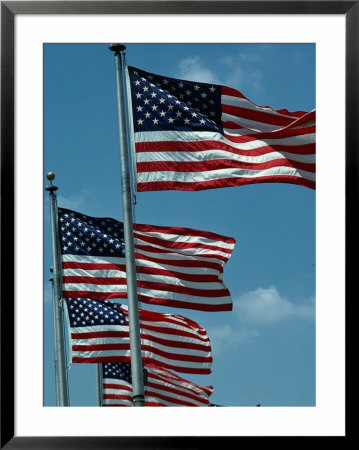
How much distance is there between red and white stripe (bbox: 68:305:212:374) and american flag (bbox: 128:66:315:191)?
3716mm

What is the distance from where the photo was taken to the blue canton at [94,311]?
45.6ft

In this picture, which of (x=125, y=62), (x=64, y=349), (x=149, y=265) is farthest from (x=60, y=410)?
(x=64, y=349)

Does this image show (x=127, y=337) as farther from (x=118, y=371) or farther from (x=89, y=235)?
(x=118, y=371)

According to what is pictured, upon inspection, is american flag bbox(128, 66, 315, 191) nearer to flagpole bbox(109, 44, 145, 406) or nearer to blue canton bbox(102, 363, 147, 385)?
flagpole bbox(109, 44, 145, 406)

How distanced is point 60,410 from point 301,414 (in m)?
1.19

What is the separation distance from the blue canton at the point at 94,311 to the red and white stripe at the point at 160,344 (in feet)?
0.27

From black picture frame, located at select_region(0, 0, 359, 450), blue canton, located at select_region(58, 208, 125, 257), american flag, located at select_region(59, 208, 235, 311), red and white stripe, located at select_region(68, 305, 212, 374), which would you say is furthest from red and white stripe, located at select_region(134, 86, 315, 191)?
red and white stripe, located at select_region(68, 305, 212, 374)

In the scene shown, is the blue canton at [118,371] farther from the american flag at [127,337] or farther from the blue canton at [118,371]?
the american flag at [127,337]

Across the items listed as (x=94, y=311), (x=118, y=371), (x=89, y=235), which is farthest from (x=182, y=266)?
(x=118, y=371)

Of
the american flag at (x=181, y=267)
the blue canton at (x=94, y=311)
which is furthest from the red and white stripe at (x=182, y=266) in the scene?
the blue canton at (x=94, y=311)

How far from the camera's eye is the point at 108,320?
14.0 m

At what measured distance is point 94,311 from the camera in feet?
46.1

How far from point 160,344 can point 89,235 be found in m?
1.61

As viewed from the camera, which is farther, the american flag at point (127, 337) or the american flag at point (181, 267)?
the american flag at point (127, 337)
